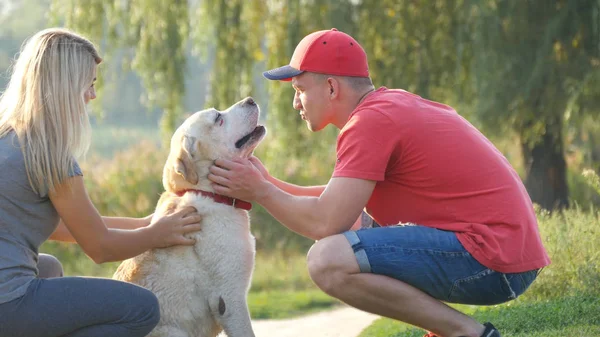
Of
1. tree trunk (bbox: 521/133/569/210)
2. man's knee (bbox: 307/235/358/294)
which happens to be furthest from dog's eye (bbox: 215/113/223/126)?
tree trunk (bbox: 521/133/569/210)

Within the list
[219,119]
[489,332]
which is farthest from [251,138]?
[489,332]

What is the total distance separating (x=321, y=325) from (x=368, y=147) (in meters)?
Result: 2.81

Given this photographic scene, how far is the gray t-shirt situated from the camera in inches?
119

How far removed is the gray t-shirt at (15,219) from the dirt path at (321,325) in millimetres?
2568

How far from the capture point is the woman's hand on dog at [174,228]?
3508mm

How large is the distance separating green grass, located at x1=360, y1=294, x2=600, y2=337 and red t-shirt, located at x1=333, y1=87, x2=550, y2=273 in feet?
2.73

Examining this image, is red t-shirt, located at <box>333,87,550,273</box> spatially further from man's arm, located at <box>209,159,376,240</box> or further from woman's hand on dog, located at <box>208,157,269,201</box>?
woman's hand on dog, located at <box>208,157,269,201</box>

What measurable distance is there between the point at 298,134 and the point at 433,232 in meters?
5.55

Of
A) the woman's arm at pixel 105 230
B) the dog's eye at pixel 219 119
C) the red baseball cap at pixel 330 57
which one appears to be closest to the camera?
the woman's arm at pixel 105 230

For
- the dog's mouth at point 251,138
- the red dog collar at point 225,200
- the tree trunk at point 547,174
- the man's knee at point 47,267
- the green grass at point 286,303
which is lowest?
the green grass at point 286,303

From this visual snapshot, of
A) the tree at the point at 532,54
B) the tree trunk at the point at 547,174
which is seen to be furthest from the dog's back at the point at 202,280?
the tree trunk at the point at 547,174

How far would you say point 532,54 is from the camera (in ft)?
25.8

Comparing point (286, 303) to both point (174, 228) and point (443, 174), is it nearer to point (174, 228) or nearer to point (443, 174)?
point (174, 228)

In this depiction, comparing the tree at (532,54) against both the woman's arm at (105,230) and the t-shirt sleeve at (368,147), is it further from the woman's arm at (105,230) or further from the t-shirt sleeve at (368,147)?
the woman's arm at (105,230)
